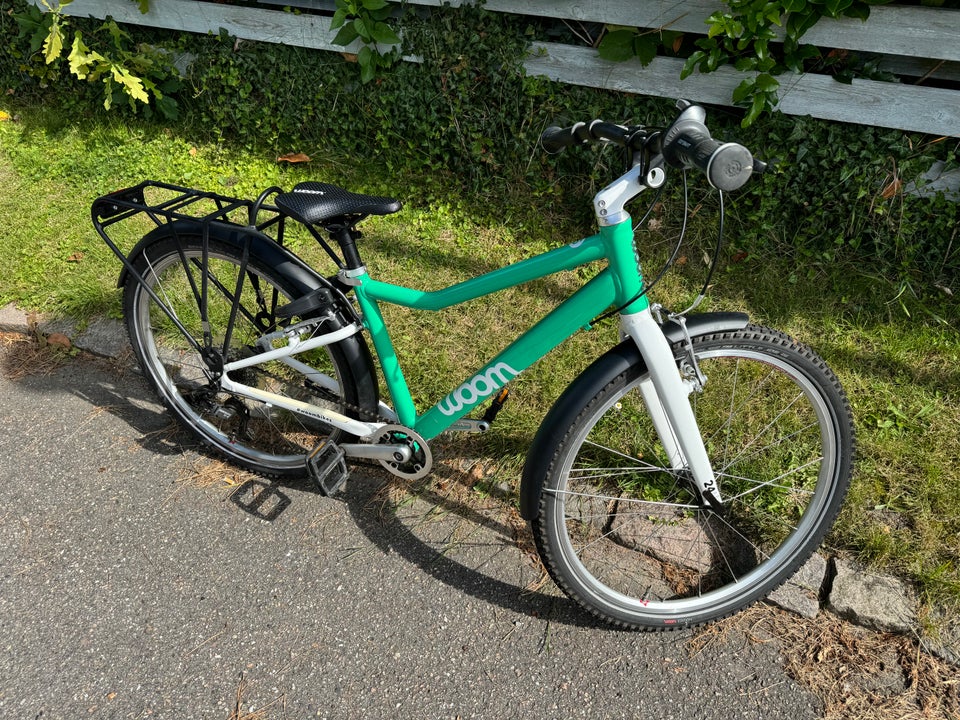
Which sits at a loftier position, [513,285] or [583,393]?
[513,285]

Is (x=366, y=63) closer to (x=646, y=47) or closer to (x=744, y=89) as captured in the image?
(x=646, y=47)

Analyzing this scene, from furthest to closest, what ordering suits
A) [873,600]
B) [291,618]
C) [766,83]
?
[766,83]
[291,618]
[873,600]

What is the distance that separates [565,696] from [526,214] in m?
2.43

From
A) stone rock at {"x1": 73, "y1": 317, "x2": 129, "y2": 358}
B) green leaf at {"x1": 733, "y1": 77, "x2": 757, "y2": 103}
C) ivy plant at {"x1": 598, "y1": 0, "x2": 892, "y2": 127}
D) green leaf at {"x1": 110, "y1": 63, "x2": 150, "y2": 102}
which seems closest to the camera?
ivy plant at {"x1": 598, "y1": 0, "x2": 892, "y2": 127}

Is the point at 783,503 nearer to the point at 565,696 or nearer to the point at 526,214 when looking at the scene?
the point at 565,696

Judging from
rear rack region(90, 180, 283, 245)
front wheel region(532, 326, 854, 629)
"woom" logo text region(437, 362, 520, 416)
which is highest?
rear rack region(90, 180, 283, 245)

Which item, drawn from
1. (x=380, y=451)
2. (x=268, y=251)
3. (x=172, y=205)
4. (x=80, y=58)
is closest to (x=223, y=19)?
(x=80, y=58)

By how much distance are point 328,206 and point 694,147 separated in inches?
42.6

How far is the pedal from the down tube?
339 mm

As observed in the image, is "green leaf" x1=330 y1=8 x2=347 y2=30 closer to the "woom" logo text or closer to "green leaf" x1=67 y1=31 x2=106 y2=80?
"green leaf" x1=67 y1=31 x2=106 y2=80

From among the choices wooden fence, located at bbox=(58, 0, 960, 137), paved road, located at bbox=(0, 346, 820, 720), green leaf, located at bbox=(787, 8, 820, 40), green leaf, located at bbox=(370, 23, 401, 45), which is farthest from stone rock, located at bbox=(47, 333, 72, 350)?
green leaf, located at bbox=(787, 8, 820, 40)

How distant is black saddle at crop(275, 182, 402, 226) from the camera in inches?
77.4

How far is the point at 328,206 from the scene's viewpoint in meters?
1.98

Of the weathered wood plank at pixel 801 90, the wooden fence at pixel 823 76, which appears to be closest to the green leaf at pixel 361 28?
the wooden fence at pixel 823 76
